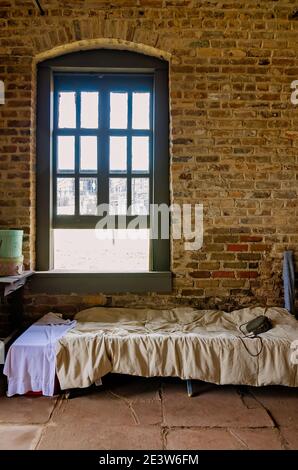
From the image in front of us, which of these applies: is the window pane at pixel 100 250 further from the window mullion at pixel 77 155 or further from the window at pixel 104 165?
the window mullion at pixel 77 155

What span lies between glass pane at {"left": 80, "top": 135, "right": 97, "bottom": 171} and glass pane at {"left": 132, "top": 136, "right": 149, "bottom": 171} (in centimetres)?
42

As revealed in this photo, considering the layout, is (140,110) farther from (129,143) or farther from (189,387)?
(189,387)

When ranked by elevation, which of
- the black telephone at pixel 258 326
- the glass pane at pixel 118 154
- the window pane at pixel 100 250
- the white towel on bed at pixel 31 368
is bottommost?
the white towel on bed at pixel 31 368

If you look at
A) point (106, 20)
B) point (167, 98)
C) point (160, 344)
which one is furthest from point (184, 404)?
point (106, 20)

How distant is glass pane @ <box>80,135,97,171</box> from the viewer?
3.72 meters

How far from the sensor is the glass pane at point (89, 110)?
3717 millimetres

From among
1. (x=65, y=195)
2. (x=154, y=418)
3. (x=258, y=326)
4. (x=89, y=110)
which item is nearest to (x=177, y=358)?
(x=154, y=418)

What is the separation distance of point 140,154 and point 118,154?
0.77ft

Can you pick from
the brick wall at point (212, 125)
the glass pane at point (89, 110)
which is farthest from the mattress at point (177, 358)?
the glass pane at point (89, 110)

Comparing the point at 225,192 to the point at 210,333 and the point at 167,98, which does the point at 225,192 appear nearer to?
the point at 167,98

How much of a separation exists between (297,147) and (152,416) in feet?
9.26

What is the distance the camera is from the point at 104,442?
2141mm

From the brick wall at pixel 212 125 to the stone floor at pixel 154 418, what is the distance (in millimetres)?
963
